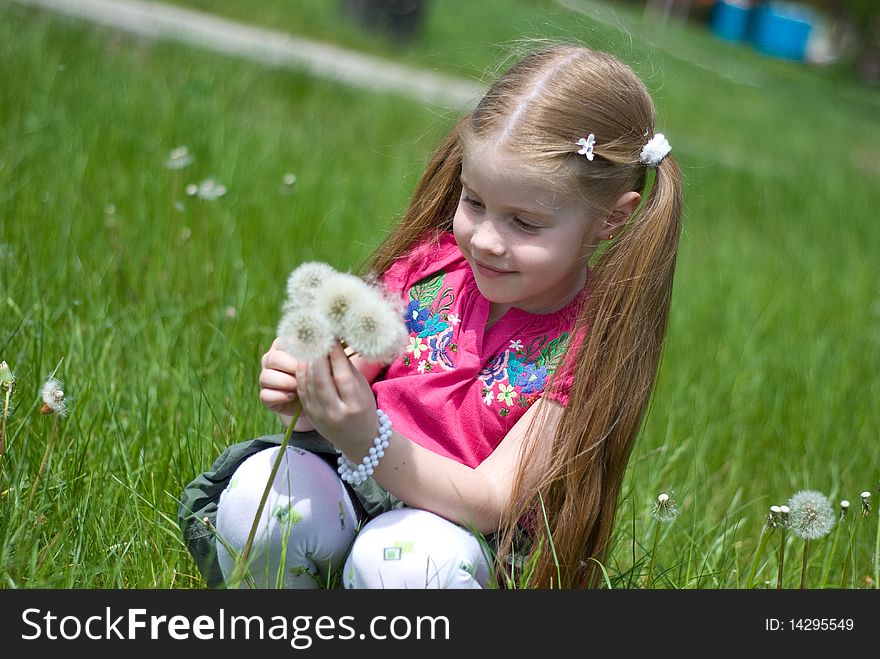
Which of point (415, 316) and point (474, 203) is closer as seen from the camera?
point (474, 203)

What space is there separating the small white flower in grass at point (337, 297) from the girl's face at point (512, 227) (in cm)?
37

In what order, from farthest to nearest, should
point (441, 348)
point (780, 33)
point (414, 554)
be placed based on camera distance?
1. point (780, 33)
2. point (441, 348)
3. point (414, 554)

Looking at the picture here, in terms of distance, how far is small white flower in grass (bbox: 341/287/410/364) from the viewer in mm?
1340

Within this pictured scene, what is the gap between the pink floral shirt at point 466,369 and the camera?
1.76 meters

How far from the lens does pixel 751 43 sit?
1162 inches

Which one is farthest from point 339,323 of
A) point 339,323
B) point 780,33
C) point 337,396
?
point 780,33

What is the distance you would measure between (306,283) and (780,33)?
30170 millimetres

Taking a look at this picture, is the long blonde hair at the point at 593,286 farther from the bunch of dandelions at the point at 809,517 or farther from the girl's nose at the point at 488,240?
the bunch of dandelions at the point at 809,517

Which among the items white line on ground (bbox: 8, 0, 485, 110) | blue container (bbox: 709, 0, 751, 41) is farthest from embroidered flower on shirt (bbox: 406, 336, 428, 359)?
blue container (bbox: 709, 0, 751, 41)

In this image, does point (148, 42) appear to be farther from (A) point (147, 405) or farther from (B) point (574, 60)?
(B) point (574, 60)

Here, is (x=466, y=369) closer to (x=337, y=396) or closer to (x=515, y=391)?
(x=515, y=391)

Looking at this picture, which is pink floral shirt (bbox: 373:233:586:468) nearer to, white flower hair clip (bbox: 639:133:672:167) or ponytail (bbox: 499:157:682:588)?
ponytail (bbox: 499:157:682:588)

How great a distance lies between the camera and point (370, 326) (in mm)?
1348

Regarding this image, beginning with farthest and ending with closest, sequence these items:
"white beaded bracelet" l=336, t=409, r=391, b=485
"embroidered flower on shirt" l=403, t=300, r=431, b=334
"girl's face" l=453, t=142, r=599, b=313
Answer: "embroidered flower on shirt" l=403, t=300, r=431, b=334 < "girl's face" l=453, t=142, r=599, b=313 < "white beaded bracelet" l=336, t=409, r=391, b=485
